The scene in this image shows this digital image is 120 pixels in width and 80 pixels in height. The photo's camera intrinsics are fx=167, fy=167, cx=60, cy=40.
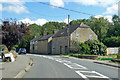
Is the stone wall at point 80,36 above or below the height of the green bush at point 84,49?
above

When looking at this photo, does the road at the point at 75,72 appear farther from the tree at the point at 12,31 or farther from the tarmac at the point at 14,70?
the tree at the point at 12,31

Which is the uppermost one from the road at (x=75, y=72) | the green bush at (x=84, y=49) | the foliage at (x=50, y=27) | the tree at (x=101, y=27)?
the foliage at (x=50, y=27)

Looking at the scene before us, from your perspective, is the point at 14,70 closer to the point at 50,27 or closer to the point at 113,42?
the point at 113,42

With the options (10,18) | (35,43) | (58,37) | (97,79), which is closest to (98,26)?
(58,37)

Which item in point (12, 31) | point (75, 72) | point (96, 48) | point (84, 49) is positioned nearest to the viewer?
point (75, 72)

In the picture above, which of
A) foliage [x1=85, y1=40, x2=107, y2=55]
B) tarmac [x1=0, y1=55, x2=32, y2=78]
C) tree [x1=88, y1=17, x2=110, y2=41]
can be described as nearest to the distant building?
foliage [x1=85, y1=40, x2=107, y2=55]

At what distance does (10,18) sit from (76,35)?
86.7 feet

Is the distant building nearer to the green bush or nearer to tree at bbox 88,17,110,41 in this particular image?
the green bush

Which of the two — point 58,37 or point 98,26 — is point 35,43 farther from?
point 98,26

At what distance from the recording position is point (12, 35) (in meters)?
20.0

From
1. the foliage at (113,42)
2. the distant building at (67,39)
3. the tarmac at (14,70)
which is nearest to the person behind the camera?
the tarmac at (14,70)

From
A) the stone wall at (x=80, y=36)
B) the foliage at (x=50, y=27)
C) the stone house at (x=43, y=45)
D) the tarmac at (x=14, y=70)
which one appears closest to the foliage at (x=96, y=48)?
the stone wall at (x=80, y=36)

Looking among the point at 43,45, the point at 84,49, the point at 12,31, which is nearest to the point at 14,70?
the point at 12,31

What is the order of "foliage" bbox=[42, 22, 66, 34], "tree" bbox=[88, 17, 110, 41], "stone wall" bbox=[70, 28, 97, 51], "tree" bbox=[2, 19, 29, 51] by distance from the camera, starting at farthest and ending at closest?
"foliage" bbox=[42, 22, 66, 34], "tree" bbox=[88, 17, 110, 41], "stone wall" bbox=[70, 28, 97, 51], "tree" bbox=[2, 19, 29, 51]
